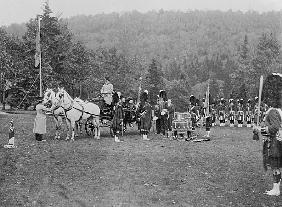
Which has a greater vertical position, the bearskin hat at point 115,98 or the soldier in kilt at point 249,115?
the bearskin hat at point 115,98

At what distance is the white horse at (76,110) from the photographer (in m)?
18.7

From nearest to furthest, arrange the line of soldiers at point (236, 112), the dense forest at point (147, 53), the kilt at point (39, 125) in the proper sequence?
the kilt at point (39, 125) < the line of soldiers at point (236, 112) < the dense forest at point (147, 53)

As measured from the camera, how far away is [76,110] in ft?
62.7

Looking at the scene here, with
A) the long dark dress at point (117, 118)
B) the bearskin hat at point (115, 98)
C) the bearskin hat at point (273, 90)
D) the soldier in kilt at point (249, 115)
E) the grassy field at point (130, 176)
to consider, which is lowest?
the soldier in kilt at point (249, 115)

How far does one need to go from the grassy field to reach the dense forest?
971 centimetres

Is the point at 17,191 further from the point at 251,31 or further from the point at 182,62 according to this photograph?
the point at 251,31

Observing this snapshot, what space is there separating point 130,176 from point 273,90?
4.20m

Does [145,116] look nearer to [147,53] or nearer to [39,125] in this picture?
[39,125]

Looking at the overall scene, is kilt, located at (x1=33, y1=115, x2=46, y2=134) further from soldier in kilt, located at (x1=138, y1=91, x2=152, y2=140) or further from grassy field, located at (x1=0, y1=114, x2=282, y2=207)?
soldier in kilt, located at (x1=138, y1=91, x2=152, y2=140)

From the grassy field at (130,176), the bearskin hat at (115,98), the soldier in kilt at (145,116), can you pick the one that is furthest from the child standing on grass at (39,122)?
the soldier in kilt at (145,116)

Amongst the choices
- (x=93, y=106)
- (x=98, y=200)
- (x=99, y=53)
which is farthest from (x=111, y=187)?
(x=99, y=53)

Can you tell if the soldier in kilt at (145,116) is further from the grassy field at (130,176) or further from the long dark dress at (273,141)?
the long dark dress at (273,141)

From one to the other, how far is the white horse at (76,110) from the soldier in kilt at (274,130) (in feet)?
34.1

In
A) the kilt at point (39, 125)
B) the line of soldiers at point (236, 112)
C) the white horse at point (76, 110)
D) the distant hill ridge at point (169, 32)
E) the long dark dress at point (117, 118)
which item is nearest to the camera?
the kilt at point (39, 125)
